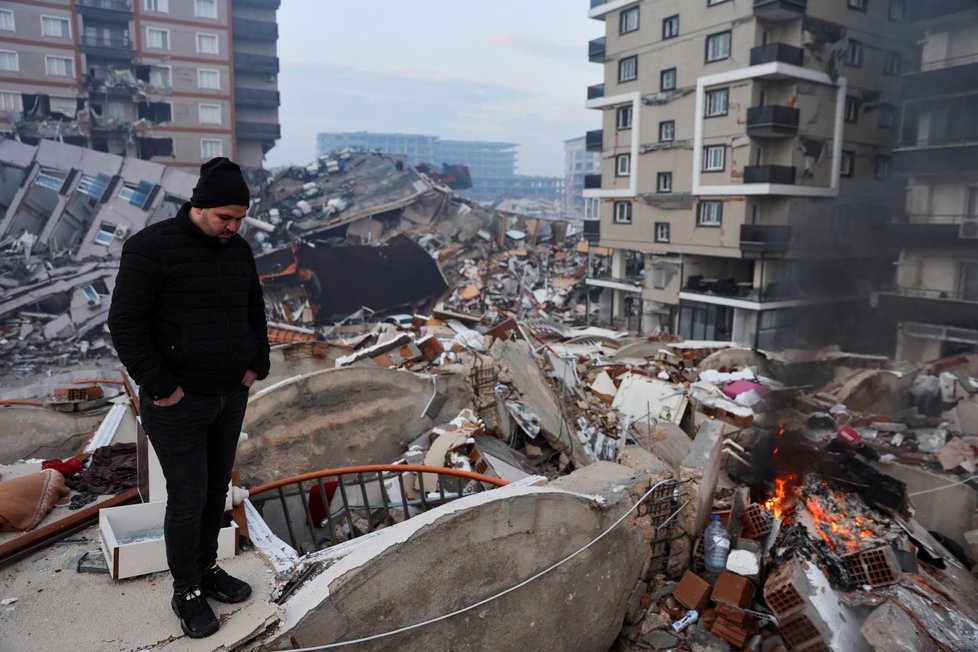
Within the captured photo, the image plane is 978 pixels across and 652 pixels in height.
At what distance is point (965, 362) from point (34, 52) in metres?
35.9

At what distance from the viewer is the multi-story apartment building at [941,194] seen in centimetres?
1800

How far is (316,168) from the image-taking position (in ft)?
117

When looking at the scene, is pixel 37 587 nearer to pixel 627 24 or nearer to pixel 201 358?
pixel 201 358

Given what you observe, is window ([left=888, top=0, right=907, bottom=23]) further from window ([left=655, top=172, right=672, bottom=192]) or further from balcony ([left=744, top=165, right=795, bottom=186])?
window ([left=655, top=172, right=672, bottom=192])

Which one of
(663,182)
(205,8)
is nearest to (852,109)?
(663,182)

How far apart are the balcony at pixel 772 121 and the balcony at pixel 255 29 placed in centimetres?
2727

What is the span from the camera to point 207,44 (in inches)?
1287

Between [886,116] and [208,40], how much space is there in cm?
3051

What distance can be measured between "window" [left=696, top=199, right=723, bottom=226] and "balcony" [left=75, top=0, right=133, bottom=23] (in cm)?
2732

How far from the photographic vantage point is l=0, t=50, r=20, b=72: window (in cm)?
2878

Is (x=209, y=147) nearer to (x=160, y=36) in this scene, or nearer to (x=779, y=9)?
(x=160, y=36)

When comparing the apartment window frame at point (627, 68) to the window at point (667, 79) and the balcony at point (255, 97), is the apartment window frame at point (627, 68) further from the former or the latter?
the balcony at point (255, 97)

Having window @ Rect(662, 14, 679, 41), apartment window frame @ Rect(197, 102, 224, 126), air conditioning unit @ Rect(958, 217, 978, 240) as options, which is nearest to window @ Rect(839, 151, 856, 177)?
air conditioning unit @ Rect(958, 217, 978, 240)

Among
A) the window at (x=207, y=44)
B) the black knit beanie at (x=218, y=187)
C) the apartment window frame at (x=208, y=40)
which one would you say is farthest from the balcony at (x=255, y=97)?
the black knit beanie at (x=218, y=187)
